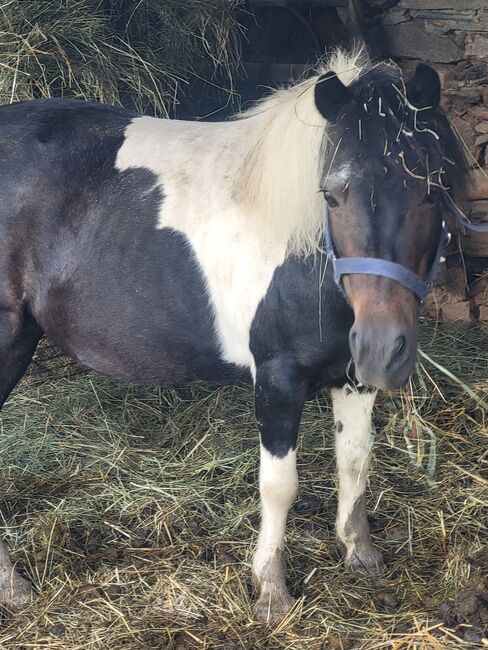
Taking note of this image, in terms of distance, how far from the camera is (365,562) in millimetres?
3031

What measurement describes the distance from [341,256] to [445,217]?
12.7 inches

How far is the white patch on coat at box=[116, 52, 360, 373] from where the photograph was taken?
8.13 feet

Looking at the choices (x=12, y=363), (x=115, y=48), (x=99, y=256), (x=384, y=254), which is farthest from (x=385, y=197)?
(x=115, y=48)

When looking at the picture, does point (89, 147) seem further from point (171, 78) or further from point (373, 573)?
point (373, 573)

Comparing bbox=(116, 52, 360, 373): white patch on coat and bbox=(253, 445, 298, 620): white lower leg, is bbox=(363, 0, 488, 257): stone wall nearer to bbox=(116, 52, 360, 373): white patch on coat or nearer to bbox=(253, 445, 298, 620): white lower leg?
bbox=(116, 52, 360, 373): white patch on coat

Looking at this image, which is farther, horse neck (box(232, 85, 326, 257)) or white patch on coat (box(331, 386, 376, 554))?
white patch on coat (box(331, 386, 376, 554))

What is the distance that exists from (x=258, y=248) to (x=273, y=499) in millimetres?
835

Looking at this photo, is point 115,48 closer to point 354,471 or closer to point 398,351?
point 354,471

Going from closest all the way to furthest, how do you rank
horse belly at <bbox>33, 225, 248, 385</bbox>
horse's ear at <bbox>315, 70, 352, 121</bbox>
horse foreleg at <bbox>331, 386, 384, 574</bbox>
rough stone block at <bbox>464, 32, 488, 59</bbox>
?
1. horse's ear at <bbox>315, 70, 352, 121</bbox>
2. horse belly at <bbox>33, 225, 248, 385</bbox>
3. horse foreleg at <bbox>331, 386, 384, 574</bbox>
4. rough stone block at <bbox>464, 32, 488, 59</bbox>

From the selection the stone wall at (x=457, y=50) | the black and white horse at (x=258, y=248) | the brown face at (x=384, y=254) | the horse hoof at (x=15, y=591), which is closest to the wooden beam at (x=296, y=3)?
the stone wall at (x=457, y=50)

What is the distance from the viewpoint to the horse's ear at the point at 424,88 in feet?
7.50

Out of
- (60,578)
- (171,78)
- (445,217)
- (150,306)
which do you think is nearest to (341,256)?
(445,217)

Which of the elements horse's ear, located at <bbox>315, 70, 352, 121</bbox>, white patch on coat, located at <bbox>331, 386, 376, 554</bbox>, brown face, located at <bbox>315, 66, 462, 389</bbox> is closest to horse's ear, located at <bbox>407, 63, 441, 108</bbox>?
brown face, located at <bbox>315, 66, 462, 389</bbox>

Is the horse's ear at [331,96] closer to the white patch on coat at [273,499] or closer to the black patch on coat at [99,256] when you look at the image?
the black patch on coat at [99,256]
